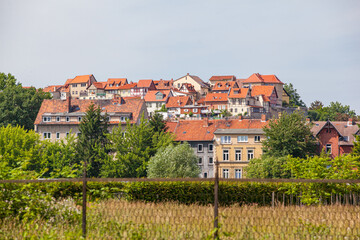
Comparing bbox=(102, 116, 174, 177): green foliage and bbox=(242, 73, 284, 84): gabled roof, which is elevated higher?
bbox=(242, 73, 284, 84): gabled roof

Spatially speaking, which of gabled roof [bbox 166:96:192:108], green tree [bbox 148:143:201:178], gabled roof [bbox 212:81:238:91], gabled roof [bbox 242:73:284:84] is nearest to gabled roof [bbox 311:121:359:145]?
green tree [bbox 148:143:201:178]

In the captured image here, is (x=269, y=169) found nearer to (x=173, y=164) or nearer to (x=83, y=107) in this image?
(x=173, y=164)

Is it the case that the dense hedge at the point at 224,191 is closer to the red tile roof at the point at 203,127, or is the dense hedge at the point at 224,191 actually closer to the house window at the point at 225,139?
the house window at the point at 225,139

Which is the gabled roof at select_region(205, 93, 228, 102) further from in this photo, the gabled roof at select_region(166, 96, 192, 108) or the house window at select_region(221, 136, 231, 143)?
the house window at select_region(221, 136, 231, 143)

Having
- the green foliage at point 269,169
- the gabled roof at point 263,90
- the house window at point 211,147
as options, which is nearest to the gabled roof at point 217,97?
the gabled roof at point 263,90

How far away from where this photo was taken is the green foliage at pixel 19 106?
101 m

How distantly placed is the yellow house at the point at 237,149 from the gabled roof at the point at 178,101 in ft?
272

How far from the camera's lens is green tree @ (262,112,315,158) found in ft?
208

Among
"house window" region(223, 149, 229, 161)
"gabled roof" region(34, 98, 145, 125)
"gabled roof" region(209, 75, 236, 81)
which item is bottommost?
"house window" region(223, 149, 229, 161)

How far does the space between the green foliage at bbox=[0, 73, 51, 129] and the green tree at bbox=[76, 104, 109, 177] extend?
1336 inches

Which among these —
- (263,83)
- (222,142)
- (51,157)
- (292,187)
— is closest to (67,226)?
(292,187)

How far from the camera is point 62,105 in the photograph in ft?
305

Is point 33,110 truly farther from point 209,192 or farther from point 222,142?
point 209,192

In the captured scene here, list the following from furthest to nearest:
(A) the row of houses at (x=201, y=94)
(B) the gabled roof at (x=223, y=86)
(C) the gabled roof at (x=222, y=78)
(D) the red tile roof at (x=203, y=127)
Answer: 1. (C) the gabled roof at (x=222, y=78)
2. (B) the gabled roof at (x=223, y=86)
3. (A) the row of houses at (x=201, y=94)
4. (D) the red tile roof at (x=203, y=127)
